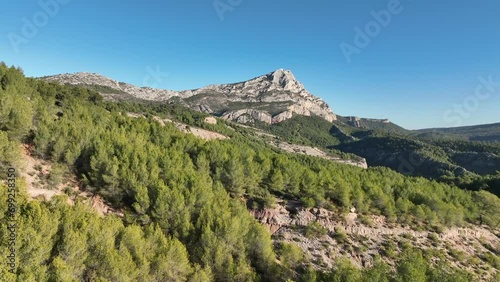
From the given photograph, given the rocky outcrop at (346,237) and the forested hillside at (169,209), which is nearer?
the forested hillside at (169,209)

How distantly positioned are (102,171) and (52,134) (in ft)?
34.0

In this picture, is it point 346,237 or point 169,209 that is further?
point 346,237

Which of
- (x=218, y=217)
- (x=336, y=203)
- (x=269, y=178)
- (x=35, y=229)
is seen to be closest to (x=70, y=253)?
(x=35, y=229)

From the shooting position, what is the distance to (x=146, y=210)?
41000mm

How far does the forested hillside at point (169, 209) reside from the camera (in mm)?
26406

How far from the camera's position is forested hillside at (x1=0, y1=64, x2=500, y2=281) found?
2641 cm

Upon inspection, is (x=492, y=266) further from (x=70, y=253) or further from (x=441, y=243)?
(x=70, y=253)

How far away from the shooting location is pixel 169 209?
4038 centimetres

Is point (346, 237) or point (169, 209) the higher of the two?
point (169, 209)

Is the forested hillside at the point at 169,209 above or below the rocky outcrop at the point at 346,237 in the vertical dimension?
above

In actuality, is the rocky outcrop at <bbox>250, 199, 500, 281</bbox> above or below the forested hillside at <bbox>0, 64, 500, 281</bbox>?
below

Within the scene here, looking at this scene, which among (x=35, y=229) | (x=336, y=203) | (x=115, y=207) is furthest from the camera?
(x=336, y=203)

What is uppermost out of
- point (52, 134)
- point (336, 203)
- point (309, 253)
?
point (52, 134)

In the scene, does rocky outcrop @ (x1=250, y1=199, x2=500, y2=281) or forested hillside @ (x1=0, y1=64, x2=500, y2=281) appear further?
rocky outcrop @ (x1=250, y1=199, x2=500, y2=281)
